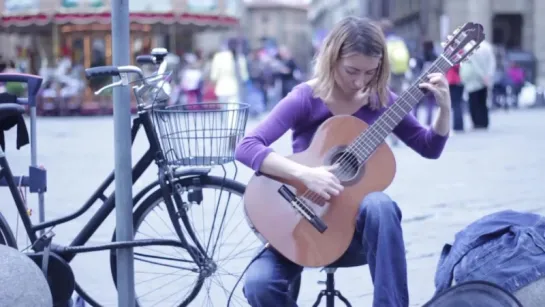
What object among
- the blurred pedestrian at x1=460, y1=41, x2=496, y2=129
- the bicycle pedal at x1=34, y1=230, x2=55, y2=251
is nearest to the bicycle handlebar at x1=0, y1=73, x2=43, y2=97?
the bicycle pedal at x1=34, y1=230, x2=55, y2=251

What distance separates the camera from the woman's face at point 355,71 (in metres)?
3.25

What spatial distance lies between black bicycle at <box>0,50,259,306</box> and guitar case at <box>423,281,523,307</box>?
3.48ft

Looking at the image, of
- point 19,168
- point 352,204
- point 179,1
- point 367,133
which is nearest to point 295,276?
point 352,204

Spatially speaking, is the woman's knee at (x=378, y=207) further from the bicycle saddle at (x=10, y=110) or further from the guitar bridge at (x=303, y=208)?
the bicycle saddle at (x=10, y=110)

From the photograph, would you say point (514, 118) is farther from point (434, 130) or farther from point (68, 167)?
point (434, 130)

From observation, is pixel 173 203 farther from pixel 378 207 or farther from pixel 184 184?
pixel 378 207

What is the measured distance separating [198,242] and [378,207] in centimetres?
110

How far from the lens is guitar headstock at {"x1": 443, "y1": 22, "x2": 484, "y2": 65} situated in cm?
327

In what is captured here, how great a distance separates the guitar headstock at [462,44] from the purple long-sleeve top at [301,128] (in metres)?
0.28

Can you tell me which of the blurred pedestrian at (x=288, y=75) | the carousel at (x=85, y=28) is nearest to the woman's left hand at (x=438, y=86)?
the blurred pedestrian at (x=288, y=75)

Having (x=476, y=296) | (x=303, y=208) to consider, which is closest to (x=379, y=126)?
(x=303, y=208)

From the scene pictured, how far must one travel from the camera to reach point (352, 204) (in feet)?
10.4

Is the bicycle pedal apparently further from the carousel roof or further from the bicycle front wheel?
the carousel roof

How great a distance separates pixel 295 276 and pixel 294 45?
10589 cm
